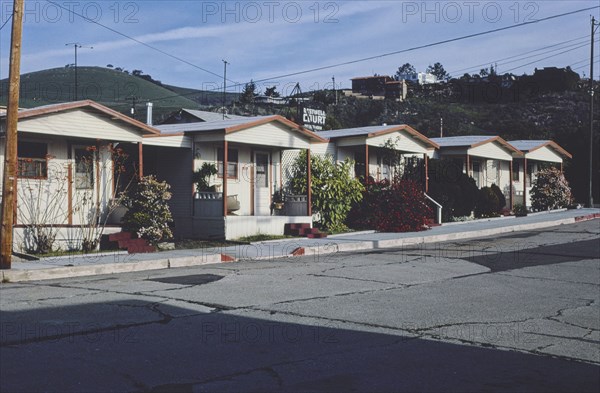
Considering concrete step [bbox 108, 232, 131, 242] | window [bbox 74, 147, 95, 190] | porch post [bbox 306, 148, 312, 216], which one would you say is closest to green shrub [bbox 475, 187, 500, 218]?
porch post [bbox 306, 148, 312, 216]

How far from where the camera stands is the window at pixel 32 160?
17.6m

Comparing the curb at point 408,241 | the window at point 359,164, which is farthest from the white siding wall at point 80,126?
the window at point 359,164

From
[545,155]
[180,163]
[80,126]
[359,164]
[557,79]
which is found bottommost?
[180,163]

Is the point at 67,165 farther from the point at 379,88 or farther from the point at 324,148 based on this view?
the point at 379,88

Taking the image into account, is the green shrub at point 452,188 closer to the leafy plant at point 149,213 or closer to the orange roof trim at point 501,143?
the orange roof trim at point 501,143

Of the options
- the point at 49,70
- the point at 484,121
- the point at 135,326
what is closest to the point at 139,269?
the point at 135,326

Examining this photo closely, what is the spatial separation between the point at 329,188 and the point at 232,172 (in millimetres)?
3732

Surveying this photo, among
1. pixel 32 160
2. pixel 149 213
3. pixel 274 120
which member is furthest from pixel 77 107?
pixel 274 120

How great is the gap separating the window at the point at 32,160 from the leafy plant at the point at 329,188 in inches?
375

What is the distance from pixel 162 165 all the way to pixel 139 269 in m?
8.35

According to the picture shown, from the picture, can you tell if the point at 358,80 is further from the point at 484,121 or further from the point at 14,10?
the point at 14,10

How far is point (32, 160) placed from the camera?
1766cm

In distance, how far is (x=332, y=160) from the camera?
27.0 meters

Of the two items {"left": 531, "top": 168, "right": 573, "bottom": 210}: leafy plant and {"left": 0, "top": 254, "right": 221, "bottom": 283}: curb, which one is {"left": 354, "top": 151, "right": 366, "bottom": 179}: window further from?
{"left": 531, "top": 168, "right": 573, "bottom": 210}: leafy plant
